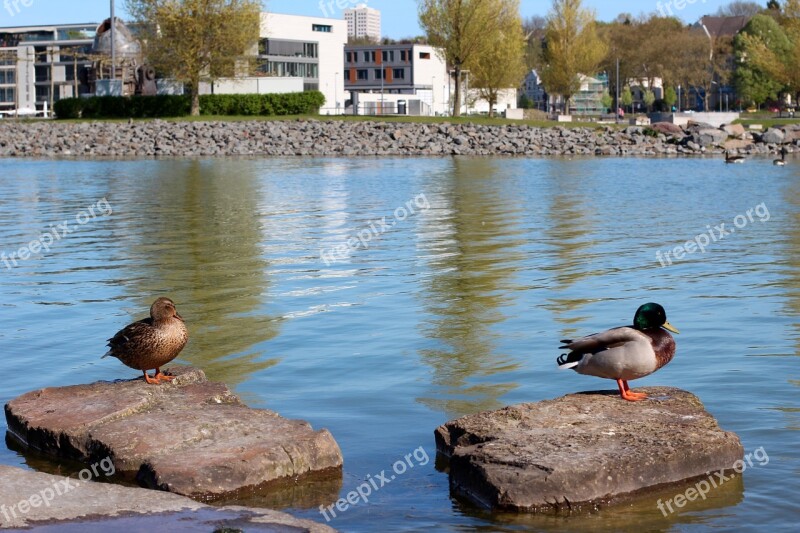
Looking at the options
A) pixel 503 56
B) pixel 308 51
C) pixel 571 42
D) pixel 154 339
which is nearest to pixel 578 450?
pixel 154 339

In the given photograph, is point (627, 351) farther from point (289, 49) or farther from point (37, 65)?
point (37, 65)

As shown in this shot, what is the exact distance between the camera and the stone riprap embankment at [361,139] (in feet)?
195

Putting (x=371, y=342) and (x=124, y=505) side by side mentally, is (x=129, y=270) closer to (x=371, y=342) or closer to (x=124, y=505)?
(x=371, y=342)

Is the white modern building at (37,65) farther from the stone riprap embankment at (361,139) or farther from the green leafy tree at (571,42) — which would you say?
the stone riprap embankment at (361,139)

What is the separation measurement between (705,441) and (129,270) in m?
11.5

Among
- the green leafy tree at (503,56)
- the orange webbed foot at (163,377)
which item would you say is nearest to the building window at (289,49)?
the green leafy tree at (503,56)

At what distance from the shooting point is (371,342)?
38.3 feet

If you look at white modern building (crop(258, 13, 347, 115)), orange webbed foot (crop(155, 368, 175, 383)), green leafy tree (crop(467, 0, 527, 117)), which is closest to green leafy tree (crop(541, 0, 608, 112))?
green leafy tree (crop(467, 0, 527, 117))

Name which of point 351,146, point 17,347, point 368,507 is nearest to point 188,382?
point 368,507

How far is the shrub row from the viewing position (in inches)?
2852

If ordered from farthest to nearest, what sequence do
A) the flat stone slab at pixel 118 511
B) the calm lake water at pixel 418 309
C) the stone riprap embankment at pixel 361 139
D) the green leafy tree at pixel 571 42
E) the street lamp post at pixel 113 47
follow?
1. the green leafy tree at pixel 571 42
2. the street lamp post at pixel 113 47
3. the stone riprap embankment at pixel 361 139
4. the calm lake water at pixel 418 309
5. the flat stone slab at pixel 118 511

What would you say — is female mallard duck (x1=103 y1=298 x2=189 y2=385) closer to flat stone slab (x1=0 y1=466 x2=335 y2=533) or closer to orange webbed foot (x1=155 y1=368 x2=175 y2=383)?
orange webbed foot (x1=155 y1=368 x2=175 y2=383)

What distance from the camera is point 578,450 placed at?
687cm

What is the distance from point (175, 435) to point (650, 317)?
3.33 metres
